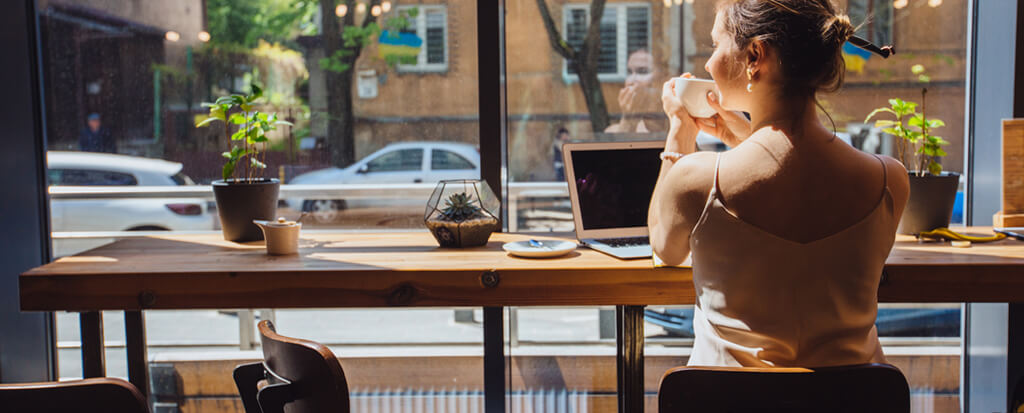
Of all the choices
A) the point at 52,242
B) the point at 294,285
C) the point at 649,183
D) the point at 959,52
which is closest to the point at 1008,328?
the point at 959,52

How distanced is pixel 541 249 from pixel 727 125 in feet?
1.78

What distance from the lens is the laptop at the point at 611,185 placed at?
83.4 inches

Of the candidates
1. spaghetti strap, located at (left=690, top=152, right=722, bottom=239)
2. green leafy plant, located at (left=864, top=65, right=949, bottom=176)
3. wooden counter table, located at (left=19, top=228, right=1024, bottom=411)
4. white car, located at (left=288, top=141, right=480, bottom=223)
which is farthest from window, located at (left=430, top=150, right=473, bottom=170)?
spaghetti strap, located at (left=690, top=152, right=722, bottom=239)

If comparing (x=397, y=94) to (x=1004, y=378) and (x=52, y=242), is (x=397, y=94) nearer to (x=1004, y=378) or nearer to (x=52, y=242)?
(x=52, y=242)

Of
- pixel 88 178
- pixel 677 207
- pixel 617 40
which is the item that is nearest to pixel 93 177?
pixel 88 178

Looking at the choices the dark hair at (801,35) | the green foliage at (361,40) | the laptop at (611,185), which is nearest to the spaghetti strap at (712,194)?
the dark hair at (801,35)

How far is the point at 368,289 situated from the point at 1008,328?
2.00 metres

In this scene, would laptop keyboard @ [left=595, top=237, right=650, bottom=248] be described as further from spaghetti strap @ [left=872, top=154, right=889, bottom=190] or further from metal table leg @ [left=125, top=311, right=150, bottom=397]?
metal table leg @ [left=125, top=311, right=150, bottom=397]

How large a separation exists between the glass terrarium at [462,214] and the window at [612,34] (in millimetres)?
710

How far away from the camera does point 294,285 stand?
1747 mm

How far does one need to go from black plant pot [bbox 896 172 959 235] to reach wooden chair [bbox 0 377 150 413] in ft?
6.55

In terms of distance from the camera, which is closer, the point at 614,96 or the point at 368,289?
the point at 368,289

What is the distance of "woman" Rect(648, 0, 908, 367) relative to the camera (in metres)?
1.17

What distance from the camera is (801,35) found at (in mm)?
1191
